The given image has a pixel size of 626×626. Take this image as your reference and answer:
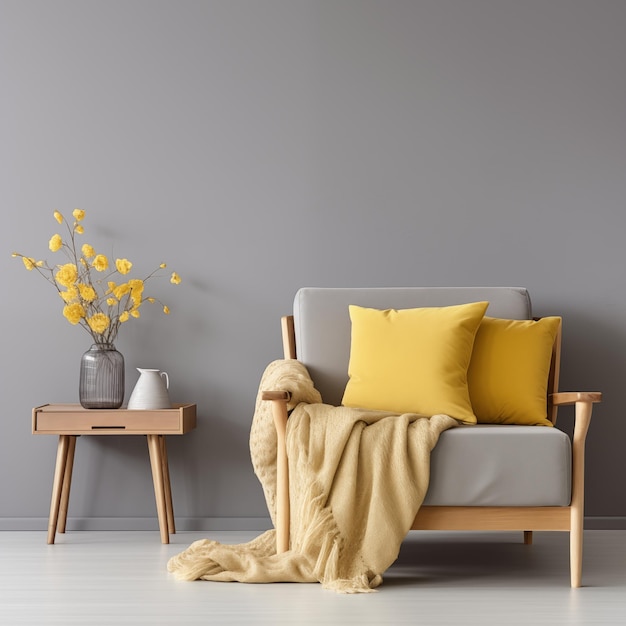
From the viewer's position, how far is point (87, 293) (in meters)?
3.60

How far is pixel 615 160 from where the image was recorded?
152 inches

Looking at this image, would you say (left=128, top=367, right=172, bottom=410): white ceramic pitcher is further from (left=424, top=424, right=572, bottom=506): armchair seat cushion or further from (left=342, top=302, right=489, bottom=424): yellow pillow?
(left=424, top=424, right=572, bottom=506): armchair seat cushion

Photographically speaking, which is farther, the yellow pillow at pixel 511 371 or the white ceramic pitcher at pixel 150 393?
the white ceramic pitcher at pixel 150 393

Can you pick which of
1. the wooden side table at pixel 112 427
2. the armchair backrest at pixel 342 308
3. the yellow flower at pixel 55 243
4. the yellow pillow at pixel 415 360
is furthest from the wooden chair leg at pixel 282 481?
the yellow flower at pixel 55 243

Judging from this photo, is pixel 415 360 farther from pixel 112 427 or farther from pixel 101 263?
pixel 101 263

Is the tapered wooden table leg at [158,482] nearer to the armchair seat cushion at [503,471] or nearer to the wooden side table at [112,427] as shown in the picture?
the wooden side table at [112,427]

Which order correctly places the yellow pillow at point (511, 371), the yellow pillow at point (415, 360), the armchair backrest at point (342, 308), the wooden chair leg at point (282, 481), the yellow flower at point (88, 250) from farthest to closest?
1. the yellow flower at point (88, 250)
2. the armchair backrest at point (342, 308)
3. the yellow pillow at point (511, 371)
4. the yellow pillow at point (415, 360)
5. the wooden chair leg at point (282, 481)

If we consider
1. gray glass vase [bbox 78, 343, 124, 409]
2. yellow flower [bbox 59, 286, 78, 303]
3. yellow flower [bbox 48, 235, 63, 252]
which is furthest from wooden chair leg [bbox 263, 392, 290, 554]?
yellow flower [bbox 48, 235, 63, 252]

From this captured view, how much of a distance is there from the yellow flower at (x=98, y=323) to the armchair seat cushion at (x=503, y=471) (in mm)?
1508

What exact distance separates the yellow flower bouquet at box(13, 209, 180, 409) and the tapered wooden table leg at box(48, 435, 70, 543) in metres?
0.18

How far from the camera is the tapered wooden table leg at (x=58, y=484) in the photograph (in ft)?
11.5

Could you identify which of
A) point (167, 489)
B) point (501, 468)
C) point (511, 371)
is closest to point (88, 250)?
point (167, 489)

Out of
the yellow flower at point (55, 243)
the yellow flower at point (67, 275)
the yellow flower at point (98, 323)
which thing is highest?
the yellow flower at point (55, 243)

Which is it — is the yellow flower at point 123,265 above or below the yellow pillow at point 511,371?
above
